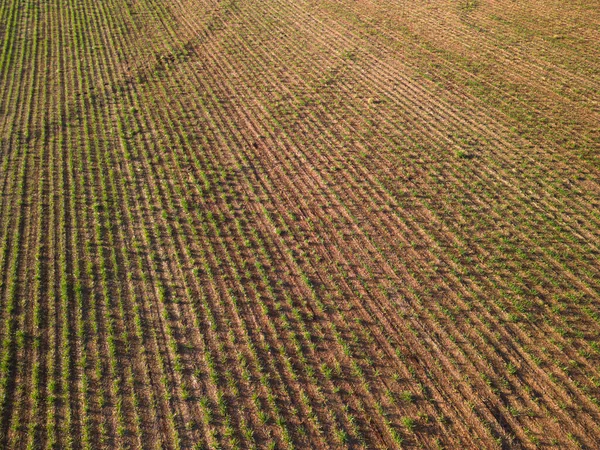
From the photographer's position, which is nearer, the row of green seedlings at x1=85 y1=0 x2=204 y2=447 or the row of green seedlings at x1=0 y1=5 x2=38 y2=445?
the row of green seedlings at x1=85 y1=0 x2=204 y2=447

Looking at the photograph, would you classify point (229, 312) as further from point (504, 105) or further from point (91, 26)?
point (91, 26)

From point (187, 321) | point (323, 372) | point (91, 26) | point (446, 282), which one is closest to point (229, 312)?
point (187, 321)

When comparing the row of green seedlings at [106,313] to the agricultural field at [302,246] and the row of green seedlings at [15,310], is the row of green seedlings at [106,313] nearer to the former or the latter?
the agricultural field at [302,246]

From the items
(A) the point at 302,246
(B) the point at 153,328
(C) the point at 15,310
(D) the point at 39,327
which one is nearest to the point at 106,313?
(B) the point at 153,328

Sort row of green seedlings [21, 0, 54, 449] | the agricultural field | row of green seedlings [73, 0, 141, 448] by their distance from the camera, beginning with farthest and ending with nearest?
the agricultural field < row of green seedlings [73, 0, 141, 448] < row of green seedlings [21, 0, 54, 449]

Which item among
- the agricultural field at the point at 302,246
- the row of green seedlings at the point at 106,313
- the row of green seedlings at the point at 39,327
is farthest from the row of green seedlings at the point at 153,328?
the row of green seedlings at the point at 39,327

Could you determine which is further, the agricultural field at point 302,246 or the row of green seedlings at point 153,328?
the agricultural field at point 302,246

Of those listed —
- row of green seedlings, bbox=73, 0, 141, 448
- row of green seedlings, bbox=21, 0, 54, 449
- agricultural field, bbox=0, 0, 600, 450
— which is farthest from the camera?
agricultural field, bbox=0, 0, 600, 450

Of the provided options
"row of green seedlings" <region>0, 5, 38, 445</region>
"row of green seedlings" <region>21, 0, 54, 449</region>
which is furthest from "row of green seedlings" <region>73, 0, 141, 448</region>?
"row of green seedlings" <region>0, 5, 38, 445</region>

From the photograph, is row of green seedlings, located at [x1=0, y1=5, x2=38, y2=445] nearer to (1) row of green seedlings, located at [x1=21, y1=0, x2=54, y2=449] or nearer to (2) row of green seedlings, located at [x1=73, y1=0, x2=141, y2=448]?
(1) row of green seedlings, located at [x1=21, y1=0, x2=54, y2=449]
